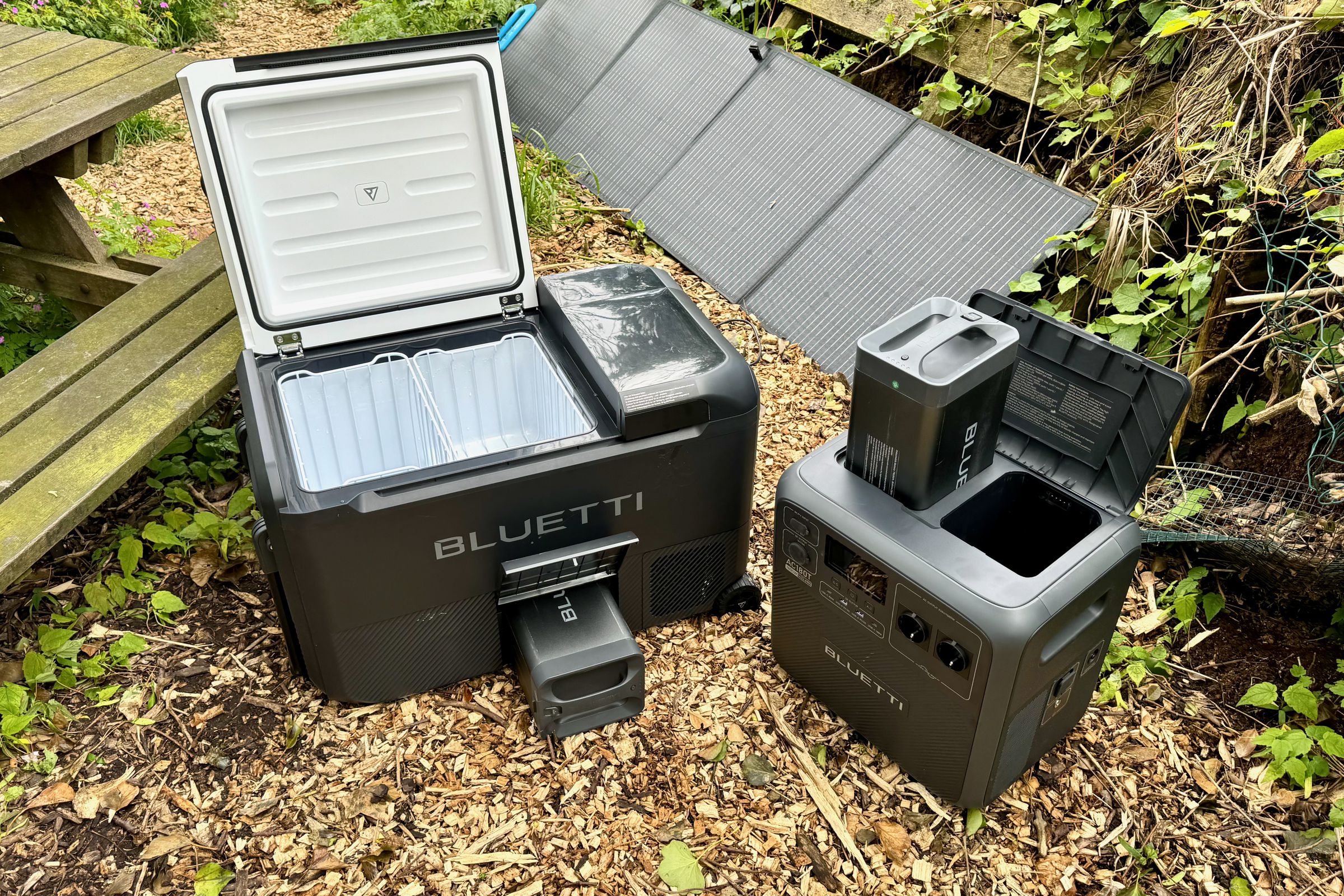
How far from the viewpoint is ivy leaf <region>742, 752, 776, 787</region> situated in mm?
2521

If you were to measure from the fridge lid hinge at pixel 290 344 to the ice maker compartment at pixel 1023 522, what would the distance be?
1757 mm

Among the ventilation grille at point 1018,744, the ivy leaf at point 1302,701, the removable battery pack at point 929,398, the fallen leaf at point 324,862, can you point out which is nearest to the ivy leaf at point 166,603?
the fallen leaf at point 324,862

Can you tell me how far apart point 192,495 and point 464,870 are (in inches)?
65.7

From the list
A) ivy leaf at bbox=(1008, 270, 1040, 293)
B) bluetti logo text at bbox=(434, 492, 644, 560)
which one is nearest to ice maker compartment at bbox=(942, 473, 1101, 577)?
bluetti logo text at bbox=(434, 492, 644, 560)

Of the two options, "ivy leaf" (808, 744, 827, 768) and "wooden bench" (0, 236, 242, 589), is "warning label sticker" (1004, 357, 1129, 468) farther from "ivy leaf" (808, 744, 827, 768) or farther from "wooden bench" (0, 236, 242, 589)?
"wooden bench" (0, 236, 242, 589)

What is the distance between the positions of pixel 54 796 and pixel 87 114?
2160mm

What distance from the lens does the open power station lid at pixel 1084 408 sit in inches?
83.6

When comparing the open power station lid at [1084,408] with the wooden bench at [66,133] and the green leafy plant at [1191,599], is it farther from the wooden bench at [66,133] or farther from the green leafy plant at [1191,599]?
the wooden bench at [66,133]

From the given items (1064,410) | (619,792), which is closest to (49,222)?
(619,792)

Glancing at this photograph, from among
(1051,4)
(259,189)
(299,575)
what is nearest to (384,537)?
(299,575)

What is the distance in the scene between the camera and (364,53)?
2.48m

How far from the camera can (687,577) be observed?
9.09 feet

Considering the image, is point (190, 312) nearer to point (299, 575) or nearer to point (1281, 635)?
point (299, 575)

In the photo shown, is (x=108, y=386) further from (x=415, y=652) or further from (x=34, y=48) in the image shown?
(x=34, y=48)
